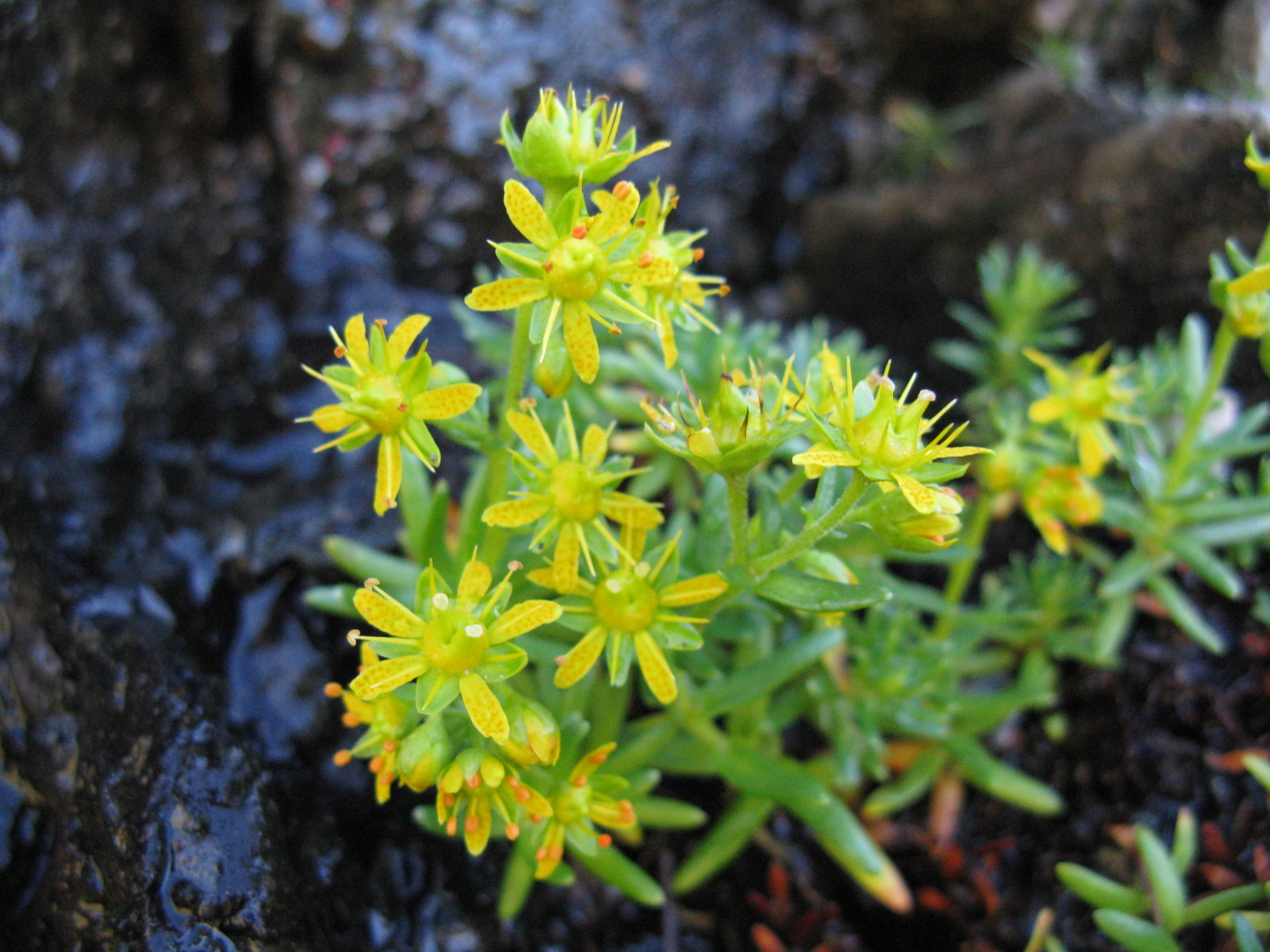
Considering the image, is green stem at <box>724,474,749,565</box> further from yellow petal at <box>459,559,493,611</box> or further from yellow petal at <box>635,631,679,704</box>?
yellow petal at <box>459,559,493,611</box>

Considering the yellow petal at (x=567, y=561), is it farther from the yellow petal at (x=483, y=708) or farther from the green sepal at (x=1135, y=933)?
the green sepal at (x=1135, y=933)

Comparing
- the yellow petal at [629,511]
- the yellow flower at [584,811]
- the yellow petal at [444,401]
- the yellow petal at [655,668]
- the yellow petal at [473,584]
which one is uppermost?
the yellow petal at [444,401]

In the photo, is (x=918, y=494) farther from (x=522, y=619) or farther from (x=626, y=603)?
(x=522, y=619)

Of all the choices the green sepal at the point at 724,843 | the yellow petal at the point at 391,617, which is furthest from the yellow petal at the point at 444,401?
the green sepal at the point at 724,843

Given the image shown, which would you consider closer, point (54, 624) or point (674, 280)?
point (674, 280)

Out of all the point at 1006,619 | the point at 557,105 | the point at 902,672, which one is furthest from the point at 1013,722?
the point at 557,105

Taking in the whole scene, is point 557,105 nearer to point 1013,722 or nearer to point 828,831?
point 828,831
